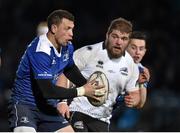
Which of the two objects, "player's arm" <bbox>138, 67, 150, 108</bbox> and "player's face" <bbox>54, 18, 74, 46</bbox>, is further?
"player's arm" <bbox>138, 67, 150, 108</bbox>

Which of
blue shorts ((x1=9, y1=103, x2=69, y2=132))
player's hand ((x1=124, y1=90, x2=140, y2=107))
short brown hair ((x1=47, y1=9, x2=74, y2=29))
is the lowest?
blue shorts ((x1=9, y1=103, x2=69, y2=132))

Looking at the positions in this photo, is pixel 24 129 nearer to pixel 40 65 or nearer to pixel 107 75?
pixel 40 65

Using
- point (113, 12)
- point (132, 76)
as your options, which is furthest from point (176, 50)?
point (132, 76)

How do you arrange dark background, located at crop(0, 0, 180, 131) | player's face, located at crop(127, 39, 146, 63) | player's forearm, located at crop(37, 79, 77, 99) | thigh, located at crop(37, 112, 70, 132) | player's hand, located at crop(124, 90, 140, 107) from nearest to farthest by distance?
player's forearm, located at crop(37, 79, 77, 99) < thigh, located at crop(37, 112, 70, 132) < player's hand, located at crop(124, 90, 140, 107) < player's face, located at crop(127, 39, 146, 63) < dark background, located at crop(0, 0, 180, 131)

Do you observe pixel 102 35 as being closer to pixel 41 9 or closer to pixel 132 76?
pixel 41 9

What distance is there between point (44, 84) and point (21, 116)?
1.51 ft

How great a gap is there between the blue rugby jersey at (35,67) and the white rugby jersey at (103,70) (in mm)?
958

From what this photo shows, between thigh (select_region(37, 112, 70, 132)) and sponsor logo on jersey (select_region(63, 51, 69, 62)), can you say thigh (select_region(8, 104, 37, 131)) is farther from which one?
sponsor logo on jersey (select_region(63, 51, 69, 62))

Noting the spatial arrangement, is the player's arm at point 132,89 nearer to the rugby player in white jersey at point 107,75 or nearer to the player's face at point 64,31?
the rugby player in white jersey at point 107,75

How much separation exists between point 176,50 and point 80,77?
7056 mm

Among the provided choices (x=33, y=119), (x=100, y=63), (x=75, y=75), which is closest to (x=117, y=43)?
(x=100, y=63)

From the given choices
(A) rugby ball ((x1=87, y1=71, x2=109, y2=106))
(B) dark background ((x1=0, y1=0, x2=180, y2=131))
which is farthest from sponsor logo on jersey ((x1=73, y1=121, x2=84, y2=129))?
(B) dark background ((x1=0, y1=0, x2=180, y2=131))

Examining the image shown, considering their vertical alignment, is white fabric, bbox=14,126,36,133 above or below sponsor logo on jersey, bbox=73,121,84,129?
above

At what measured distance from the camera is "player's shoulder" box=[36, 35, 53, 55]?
28.1 ft
